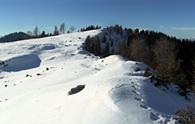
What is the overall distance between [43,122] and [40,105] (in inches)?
222

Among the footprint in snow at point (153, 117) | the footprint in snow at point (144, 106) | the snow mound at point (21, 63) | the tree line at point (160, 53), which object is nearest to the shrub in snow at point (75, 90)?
the tree line at point (160, 53)

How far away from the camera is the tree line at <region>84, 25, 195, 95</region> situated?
4311 cm

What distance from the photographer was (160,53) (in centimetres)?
7950

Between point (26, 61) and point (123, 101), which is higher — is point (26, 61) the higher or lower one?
the lower one

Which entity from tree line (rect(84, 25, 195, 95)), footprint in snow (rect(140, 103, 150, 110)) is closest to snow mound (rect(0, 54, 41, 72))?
tree line (rect(84, 25, 195, 95))

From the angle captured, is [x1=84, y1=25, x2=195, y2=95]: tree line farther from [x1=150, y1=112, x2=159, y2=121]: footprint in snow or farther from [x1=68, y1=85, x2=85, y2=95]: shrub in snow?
[x1=150, y1=112, x2=159, y2=121]: footprint in snow

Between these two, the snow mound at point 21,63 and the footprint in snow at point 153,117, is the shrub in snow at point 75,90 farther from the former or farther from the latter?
the snow mound at point 21,63

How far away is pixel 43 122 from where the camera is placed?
73.3 ft

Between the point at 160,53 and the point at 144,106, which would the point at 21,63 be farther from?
the point at 144,106

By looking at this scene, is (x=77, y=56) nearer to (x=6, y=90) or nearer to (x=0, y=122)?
(x=6, y=90)

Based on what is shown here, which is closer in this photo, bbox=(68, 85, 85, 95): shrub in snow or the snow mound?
bbox=(68, 85, 85, 95): shrub in snow

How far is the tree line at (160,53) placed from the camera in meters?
43.1

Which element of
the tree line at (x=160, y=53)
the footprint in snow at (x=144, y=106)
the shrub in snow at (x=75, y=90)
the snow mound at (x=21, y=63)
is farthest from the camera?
the snow mound at (x=21, y=63)

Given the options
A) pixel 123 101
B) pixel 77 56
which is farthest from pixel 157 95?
pixel 77 56
